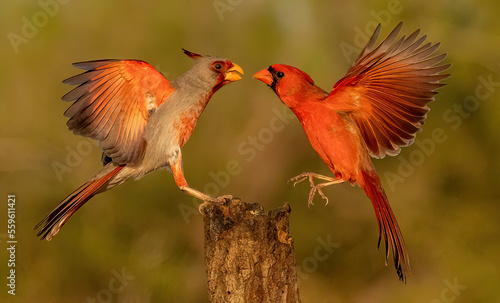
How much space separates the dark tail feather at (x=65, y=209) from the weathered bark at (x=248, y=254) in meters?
0.74

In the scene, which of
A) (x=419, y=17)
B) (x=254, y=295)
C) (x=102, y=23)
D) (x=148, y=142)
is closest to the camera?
(x=254, y=295)

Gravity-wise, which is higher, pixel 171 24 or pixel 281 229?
pixel 171 24

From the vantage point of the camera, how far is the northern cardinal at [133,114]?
3.14 meters

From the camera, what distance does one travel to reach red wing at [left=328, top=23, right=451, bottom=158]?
3.29 metres

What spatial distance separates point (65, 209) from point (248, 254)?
116 cm

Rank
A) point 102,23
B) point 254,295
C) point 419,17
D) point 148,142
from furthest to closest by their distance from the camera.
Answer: point 419,17 < point 102,23 < point 148,142 < point 254,295

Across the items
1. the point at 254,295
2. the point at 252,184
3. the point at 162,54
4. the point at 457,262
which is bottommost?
the point at 254,295

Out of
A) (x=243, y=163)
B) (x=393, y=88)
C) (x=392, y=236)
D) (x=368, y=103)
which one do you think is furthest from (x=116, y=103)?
(x=243, y=163)

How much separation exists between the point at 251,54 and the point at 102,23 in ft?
5.09

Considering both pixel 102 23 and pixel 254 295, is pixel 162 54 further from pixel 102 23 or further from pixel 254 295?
pixel 254 295

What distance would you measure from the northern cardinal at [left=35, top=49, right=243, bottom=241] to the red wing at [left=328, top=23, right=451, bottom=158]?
740mm

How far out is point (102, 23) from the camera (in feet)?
18.0

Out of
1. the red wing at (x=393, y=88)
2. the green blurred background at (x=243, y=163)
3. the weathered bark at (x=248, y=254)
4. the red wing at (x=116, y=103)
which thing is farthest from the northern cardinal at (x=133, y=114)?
the green blurred background at (x=243, y=163)

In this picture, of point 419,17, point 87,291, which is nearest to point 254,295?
point 87,291
